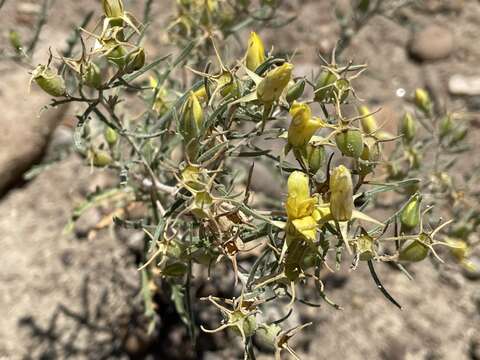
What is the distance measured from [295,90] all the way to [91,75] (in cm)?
64

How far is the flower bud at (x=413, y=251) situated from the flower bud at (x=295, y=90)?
61cm

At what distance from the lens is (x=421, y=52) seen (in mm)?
4844

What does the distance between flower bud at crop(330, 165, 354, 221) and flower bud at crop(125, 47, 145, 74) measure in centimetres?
72

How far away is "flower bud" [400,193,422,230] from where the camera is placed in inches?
79.5

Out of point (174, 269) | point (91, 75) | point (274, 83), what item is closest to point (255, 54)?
point (274, 83)

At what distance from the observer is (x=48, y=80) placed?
1911 mm

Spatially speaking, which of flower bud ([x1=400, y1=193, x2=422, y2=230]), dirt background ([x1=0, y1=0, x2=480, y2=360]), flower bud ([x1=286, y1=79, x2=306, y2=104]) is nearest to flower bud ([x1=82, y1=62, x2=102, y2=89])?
flower bud ([x1=286, y1=79, x2=306, y2=104])

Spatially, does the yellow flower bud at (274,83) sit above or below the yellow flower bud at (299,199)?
above

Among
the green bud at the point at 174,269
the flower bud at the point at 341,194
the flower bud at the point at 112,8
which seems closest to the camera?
the flower bud at the point at 341,194

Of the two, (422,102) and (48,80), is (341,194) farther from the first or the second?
(422,102)

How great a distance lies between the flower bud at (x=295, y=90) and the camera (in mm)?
1910

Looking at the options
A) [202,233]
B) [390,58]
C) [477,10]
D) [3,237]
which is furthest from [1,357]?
[477,10]

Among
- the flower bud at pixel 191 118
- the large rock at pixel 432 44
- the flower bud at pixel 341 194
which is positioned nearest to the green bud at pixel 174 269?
the flower bud at pixel 191 118

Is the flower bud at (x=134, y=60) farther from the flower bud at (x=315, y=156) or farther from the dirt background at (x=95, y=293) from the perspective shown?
the dirt background at (x=95, y=293)
